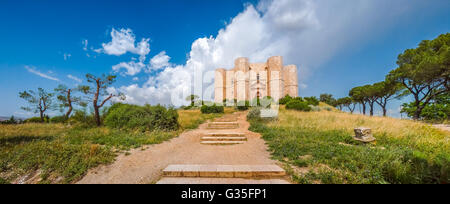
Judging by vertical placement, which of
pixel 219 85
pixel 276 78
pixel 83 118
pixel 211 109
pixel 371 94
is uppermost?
pixel 276 78

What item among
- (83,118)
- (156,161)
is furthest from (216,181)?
(83,118)

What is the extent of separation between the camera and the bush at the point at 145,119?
7.30 metres

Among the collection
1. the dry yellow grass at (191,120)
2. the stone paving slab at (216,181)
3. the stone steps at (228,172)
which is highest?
the dry yellow grass at (191,120)

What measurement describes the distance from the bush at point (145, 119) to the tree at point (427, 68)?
1956 cm

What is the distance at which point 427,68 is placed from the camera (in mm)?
11102

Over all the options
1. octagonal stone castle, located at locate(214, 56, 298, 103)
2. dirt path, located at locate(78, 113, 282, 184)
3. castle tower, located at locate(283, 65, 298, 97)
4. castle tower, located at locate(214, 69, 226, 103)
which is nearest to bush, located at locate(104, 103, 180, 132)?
dirt path, located at locate(78, 113, 282, 184)

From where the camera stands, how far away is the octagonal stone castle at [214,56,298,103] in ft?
96.6

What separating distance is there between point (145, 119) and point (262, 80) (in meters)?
27.5

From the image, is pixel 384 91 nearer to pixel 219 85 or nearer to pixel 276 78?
pixel 276 78

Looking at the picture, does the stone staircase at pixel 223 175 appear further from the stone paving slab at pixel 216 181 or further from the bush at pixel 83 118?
the bush at pixel 83 118

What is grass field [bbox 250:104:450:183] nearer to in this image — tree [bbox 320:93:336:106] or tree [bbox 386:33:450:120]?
tree [bbox 386:33:450:120]

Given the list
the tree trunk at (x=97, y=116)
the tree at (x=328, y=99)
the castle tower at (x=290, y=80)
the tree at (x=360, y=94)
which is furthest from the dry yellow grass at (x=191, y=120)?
the tree at (x=328, y=99)
